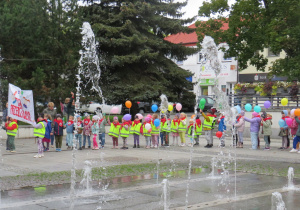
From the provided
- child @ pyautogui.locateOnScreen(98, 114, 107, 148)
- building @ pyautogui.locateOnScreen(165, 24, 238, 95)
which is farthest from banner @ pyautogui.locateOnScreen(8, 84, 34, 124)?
building @ pyautogui.locateOnScreen(165, 24, 238, 95)

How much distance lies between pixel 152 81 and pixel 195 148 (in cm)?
1044

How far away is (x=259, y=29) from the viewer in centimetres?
2400

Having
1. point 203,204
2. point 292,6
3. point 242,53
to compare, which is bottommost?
point 203,204

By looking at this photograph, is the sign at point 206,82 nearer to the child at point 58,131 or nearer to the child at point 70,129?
the child at point 70,129

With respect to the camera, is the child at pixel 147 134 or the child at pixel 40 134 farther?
Answer: the child at pixel 147 134

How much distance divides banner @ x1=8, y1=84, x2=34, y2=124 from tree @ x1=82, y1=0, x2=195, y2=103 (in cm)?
1238

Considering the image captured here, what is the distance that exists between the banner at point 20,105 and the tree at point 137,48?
12.4 metres

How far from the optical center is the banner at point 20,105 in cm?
1295

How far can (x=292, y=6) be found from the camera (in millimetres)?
20969

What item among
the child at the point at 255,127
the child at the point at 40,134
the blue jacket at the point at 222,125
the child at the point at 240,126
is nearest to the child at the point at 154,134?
the blue jacket at the point at 222,125

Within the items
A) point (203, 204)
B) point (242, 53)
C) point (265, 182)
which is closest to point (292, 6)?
point (242, 53)

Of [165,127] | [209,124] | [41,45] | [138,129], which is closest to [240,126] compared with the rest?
[209,124]

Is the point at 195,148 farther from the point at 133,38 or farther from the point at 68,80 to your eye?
the point at 133,38

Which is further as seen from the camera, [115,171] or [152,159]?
[152,159]
